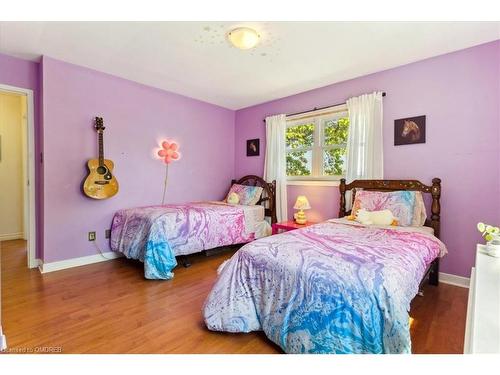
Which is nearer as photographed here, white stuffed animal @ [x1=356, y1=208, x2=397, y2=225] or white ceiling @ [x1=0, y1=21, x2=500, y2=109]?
white ceiling @ [x1=0, y1=21, x2=500, y2=109]

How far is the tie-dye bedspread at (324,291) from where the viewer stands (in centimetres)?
123

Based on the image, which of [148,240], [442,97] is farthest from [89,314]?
[442,97]

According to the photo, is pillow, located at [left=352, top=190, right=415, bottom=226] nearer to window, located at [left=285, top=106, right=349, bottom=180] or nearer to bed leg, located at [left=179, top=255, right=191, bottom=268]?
window, located at [left=285, top=106, right=349, bottom=180]

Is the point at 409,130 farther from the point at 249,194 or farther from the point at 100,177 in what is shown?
the point at 100,177

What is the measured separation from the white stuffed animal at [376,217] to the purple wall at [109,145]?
255 cm

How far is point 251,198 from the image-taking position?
3.97 metres

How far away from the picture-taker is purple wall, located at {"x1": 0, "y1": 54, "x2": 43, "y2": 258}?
8.74 ft

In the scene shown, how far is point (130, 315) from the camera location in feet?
6.36

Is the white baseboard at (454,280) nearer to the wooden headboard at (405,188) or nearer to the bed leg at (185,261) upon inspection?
the wooden headboard at (405,188)

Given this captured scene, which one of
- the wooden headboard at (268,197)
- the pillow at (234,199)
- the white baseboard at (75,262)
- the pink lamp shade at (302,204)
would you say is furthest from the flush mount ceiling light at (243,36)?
the white baseboard at (75,262)

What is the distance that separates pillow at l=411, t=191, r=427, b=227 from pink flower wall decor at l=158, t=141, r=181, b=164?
3095 mm

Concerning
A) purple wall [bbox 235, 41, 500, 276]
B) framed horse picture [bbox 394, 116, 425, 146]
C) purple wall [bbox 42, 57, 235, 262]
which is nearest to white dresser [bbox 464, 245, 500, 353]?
purple wall [bbox 235, 41, 500, 276]
